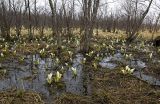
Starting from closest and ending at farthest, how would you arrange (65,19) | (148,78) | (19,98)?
(19,98), (148,78), (65,19)

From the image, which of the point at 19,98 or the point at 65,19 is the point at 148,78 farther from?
the point at 65,19

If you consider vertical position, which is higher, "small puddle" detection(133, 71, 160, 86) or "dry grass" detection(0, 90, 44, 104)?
"dry grass" detection(0, 90, 44, 104)

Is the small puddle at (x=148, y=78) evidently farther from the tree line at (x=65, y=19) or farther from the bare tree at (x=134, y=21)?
the bare tree at (x=134, y=21)

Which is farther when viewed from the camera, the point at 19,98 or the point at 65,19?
the point at 65,19

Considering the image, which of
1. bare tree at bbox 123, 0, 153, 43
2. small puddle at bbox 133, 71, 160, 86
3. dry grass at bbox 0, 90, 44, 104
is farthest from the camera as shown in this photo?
bare tree at bbox 123, 0, 153, 43

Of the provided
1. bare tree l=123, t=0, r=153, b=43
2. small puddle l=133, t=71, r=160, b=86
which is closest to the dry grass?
small puddle l=133, t=71, r=160, b=86

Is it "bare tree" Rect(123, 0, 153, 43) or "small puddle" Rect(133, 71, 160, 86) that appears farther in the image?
"bare tree" Rect(123, 0, 153, 43)

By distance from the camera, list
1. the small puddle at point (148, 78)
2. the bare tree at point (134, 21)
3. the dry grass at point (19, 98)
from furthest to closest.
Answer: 1. the bare tree at point (134, 21)
2. the small puddle at point (148, 78)
3. the dry grass at point (19, 98)

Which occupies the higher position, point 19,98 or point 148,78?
point 19,98

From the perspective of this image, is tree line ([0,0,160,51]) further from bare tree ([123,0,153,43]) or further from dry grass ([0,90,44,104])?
dry grass ([0,90,44,104])

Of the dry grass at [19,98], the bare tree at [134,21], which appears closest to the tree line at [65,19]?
the bare tree at [134,21]

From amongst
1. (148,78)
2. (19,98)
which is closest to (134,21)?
(148,78)

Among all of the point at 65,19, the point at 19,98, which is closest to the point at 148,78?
the point at 19,98

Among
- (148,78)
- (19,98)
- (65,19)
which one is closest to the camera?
(19,98)
